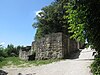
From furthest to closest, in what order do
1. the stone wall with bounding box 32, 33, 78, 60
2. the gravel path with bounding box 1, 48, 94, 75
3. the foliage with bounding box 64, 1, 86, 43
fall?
the stone wall with bounding box 32, 33, 78, 60, the gravel path with bounding box 1, 48, 94, 75, the foliage with bounding box 64, 1, 86, 43

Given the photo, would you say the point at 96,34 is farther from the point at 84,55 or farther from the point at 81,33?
the point at 84,55

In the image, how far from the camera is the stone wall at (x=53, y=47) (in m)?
18.2

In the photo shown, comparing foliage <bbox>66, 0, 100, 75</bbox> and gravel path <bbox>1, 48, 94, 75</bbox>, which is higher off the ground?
foliage <bbox>66, 0, 100, 75</bbox>

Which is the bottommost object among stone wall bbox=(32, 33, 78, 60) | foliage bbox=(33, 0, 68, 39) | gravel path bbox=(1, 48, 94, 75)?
gravel path bbox=(1, 48, 94, 75)

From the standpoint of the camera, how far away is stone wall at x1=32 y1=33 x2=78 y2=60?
18250 mm

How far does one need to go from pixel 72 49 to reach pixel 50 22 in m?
11.0

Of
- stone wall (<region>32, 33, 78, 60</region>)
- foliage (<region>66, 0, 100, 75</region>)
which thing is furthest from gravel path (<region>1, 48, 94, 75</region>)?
stone wall (<region>32, 33, 78, 60</region>)

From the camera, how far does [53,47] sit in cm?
1858

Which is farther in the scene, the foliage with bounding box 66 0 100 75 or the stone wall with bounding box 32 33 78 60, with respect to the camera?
the stone wall with bounding box 32 33 78 60

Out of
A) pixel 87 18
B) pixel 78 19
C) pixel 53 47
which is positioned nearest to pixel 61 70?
pixel 78 19

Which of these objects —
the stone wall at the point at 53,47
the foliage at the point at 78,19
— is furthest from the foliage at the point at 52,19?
the foliage at the point at 78,19

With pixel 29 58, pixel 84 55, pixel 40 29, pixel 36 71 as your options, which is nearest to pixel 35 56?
pixel 29 58

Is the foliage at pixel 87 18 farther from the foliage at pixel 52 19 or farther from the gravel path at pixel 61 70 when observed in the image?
the foliage at pixel 52 19

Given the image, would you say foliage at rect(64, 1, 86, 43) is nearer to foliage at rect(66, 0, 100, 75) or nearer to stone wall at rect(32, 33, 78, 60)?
foliage at rect(66, 0, 100, 75)
